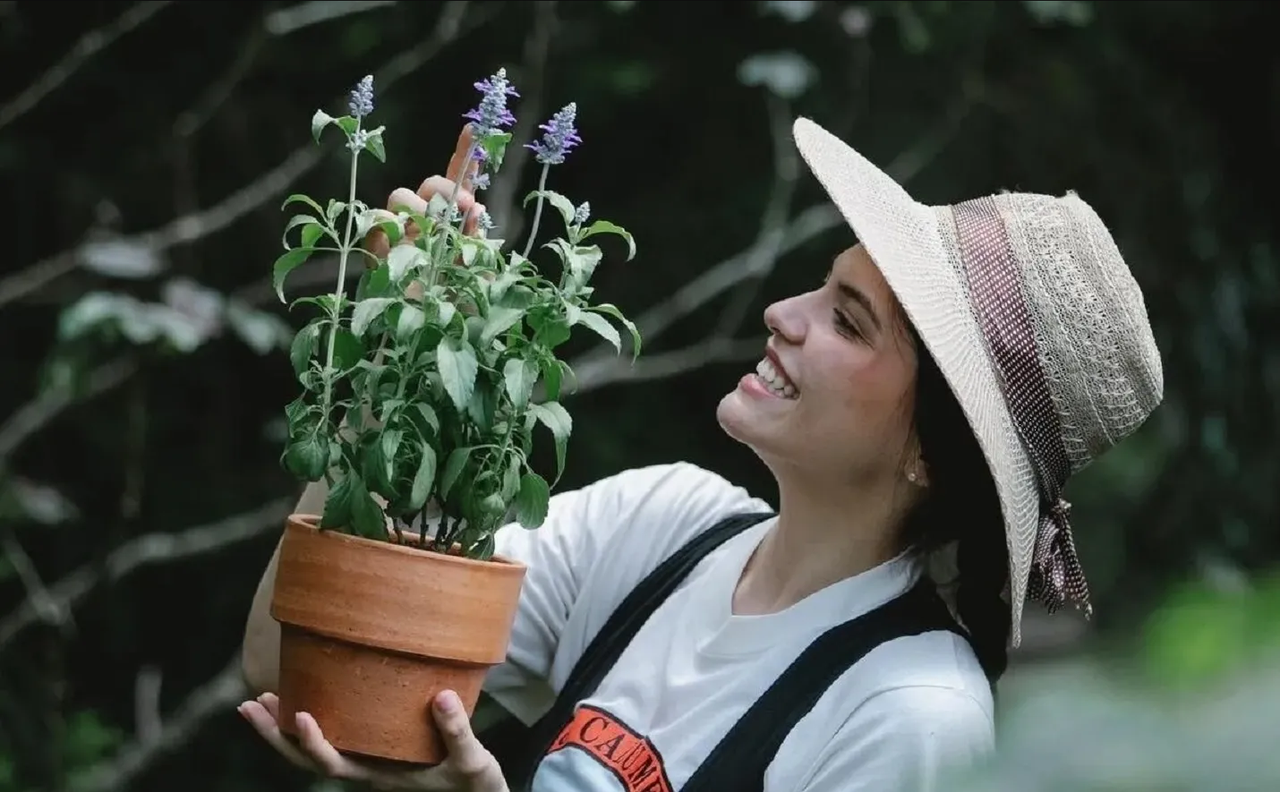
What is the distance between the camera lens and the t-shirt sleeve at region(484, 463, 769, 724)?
181 cm

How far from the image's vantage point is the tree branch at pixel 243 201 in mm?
2830

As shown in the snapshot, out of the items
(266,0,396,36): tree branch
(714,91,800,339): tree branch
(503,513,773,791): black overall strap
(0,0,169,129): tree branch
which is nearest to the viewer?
(503,513,773,791): black overall strap

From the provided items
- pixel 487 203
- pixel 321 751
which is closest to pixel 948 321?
pixel 321 751

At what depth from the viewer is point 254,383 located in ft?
10.3

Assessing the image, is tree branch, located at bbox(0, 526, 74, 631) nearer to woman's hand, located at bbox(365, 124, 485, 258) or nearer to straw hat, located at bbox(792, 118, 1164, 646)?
woman's hand, located at bbox(365, 124, 485, 258)

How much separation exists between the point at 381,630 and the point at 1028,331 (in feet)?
2.20

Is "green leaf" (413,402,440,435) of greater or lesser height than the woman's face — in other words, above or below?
above

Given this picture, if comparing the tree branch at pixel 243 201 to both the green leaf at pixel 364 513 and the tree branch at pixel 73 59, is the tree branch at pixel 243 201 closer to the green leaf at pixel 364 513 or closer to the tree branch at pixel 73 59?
→ the tree branch at pixel 73 59

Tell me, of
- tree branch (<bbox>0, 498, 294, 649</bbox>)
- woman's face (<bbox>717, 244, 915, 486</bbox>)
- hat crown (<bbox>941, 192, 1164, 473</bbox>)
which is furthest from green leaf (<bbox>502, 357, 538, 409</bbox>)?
tree branch (<bbox>0, 498, 294, 649</bbox>)

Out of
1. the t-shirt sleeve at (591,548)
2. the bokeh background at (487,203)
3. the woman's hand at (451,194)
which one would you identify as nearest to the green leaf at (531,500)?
the woman's hand at (451,194)

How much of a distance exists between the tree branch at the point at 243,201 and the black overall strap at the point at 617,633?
1297 millimetres

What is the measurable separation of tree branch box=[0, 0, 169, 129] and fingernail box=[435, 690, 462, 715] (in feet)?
5.82

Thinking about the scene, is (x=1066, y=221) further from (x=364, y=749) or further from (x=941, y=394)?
(x=364, y=749)

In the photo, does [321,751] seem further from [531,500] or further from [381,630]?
[531,500]
